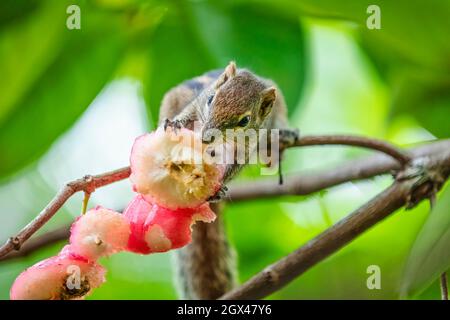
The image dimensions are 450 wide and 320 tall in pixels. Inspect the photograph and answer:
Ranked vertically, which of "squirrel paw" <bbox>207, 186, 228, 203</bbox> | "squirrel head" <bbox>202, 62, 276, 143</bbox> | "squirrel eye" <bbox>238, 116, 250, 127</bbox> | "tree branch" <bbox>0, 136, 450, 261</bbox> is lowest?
"squirrel paw" <bbox>207, 186, 228, 203</bbox>

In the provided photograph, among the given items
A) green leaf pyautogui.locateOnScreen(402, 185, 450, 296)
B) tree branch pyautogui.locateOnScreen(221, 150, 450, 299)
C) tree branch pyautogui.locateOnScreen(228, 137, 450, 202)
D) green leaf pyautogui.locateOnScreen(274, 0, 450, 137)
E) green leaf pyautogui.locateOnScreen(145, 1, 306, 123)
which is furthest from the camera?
tree branch pyautogui.locateOnScreen(228, 137, 450, 202)

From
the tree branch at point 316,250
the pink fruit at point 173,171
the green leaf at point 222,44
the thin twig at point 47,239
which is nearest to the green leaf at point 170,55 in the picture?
the green leaf at point 222,44

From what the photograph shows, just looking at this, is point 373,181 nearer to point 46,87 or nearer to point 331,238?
point 331,238

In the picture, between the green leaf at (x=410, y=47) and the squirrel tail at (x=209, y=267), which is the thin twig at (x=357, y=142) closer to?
the green leaf at (x=410, y=47)

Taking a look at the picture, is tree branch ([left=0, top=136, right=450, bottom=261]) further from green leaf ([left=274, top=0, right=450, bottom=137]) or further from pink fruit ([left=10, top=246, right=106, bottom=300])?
pink fruit ([left=10, top=246, right=106, bottom=300])

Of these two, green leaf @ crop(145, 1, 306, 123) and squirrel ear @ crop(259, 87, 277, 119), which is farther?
green leaf @ crop(145, 1, 306, 123)

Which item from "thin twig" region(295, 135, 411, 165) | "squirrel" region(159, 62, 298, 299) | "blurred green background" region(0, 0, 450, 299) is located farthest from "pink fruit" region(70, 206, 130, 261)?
"blurred green background" region(0, 0, 450, 299)

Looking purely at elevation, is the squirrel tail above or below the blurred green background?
below
